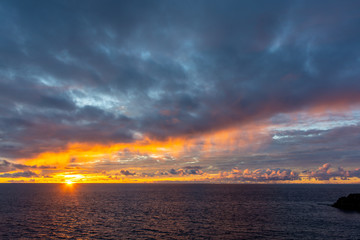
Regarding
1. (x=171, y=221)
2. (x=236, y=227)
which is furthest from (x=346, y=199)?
(x=171, y=221)

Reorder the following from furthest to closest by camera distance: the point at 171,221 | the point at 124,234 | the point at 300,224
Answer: the point at 171,221, the point at 300,224, the point at 124,234

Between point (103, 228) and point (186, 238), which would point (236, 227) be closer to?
point (186, 238)

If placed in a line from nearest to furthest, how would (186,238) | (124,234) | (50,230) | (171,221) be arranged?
1. (186,238)
2. (124,234)
3. (50,230)
4. (171,221)

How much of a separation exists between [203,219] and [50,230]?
1760 inches

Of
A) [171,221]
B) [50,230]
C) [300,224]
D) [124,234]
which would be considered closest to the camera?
[124,234]

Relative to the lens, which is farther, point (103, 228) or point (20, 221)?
point (20, 221)

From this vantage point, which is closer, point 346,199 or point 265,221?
point 265,221

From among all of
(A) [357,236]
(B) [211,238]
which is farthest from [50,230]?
(A) [357,236]

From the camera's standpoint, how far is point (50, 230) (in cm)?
6262

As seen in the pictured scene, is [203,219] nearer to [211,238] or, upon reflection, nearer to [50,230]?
[211,238]

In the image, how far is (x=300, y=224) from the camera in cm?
6944

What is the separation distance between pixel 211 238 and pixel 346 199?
89078mm

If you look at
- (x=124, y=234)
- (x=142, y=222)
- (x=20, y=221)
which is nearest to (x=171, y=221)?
(x=142, y=222)

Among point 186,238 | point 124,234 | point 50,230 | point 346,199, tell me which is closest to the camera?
point 186,238
